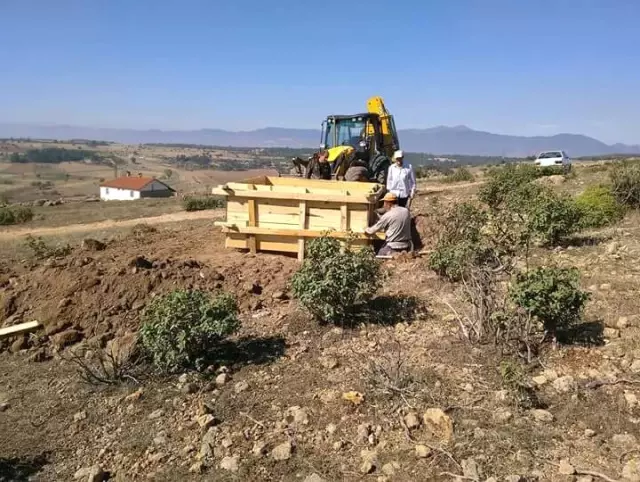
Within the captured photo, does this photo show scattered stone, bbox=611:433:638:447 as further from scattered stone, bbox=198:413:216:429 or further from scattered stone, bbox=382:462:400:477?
scattered stone, bbox=198:413:216:429

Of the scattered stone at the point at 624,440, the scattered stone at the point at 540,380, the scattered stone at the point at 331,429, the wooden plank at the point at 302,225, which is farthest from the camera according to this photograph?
the wooden plank at the point at 302,225

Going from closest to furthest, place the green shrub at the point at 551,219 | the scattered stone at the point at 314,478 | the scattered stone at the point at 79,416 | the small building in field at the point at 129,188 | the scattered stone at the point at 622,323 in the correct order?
the scattered stone at the point at 314,478 < the scattered stone at the point at 79,416 < the scattered stone at the point at 622,323 < the green shrub at the point at 551,219 < the small building in field at the point at 129,188

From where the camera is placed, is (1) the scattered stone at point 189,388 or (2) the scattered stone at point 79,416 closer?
(2) the scattered stone at point 79,416

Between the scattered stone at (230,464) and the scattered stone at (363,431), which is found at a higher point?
the scattered stone at (363,431)

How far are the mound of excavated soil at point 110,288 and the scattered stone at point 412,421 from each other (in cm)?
311

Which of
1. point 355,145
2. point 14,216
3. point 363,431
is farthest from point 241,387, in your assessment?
point 14,216

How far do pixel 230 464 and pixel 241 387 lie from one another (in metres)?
1.06

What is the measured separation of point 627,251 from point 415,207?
662 centimetres

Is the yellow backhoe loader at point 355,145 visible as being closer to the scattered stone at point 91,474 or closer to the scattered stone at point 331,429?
the scattered stone at point 331,429

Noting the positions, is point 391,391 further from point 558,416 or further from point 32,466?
point 32,466

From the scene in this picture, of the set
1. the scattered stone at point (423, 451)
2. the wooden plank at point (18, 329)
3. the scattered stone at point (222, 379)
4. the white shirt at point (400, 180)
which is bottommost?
the wooden plank at point (18, 329)

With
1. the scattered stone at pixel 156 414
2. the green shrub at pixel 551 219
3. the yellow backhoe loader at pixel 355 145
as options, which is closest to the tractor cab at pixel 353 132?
the yellow backhoe loader at pixel 355 145

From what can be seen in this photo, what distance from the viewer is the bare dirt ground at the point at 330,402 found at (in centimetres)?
380

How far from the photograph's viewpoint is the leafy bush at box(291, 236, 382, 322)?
5805 millimetres
